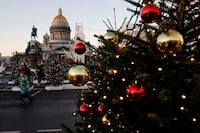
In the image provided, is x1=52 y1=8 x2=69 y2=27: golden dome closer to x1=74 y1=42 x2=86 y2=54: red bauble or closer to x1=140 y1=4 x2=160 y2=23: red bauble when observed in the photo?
x1=74 y1=42 x2=86 y2=54: red bauble

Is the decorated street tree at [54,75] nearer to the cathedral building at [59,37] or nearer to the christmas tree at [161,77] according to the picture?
the christmas tree at [161,77]

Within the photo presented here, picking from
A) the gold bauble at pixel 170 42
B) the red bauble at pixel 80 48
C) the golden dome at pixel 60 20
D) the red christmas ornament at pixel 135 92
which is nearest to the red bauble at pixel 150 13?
the gold bauble at pixel 170 42

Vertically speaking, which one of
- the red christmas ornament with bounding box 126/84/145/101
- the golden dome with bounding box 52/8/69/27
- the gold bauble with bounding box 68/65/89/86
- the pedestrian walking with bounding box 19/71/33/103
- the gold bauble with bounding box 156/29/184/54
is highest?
the golden dome with bounding box 52/8/69/27

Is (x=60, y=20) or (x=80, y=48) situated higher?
(x=60, y=20)

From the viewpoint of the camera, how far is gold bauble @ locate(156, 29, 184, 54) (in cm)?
264

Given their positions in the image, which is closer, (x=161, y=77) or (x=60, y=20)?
(x=161, y=77)

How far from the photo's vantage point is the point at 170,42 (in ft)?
8.65

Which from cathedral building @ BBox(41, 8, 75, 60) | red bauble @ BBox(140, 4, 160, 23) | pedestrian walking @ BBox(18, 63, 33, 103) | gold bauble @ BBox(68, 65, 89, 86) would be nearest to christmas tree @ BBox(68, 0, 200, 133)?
red bauble @ BBox(140, 4, 160, 23)

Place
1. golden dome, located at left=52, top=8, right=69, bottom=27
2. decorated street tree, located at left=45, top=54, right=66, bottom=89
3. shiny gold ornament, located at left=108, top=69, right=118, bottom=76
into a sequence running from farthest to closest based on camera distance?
golden dome, located at left=52, top=8, right=69, bottom=27 < decorated street tree, located at left=45, top=54, right=66, bottom=89 < shiny gold ornament, located at left=108, top=69, right=118, bottom=76

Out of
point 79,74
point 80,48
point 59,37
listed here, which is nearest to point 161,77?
point 79,74

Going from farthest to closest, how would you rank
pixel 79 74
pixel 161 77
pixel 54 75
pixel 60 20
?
pixel 60 20 < pixel 54 75 < pixel 79 74 < pixel 161 77

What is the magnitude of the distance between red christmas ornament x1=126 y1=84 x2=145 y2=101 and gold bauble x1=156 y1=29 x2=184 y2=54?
0.37 metres

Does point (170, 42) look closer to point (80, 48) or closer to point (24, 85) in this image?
point (80, 48)

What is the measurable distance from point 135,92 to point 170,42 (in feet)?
1.62
